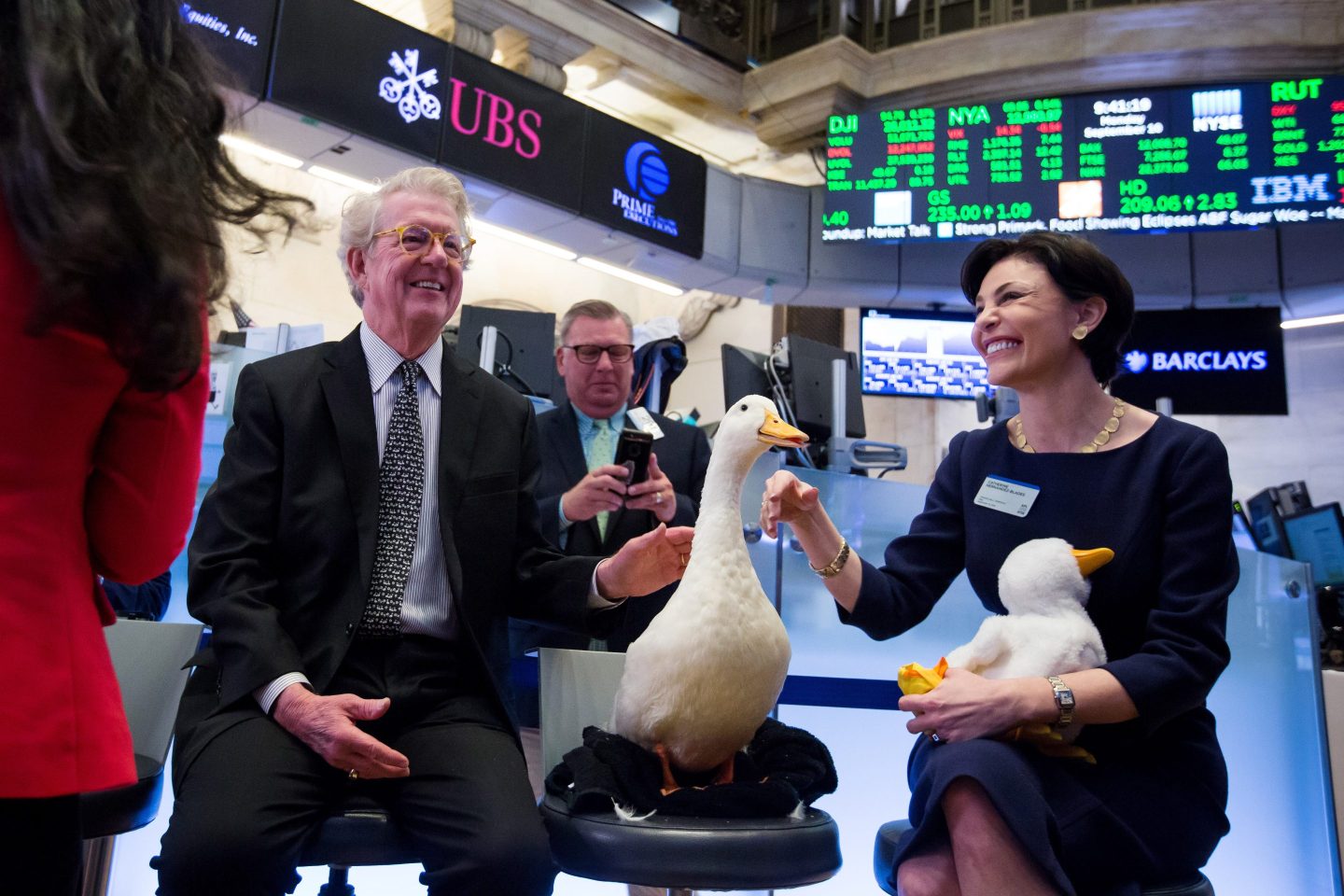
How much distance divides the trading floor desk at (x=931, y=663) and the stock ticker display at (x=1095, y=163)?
12.2 feet

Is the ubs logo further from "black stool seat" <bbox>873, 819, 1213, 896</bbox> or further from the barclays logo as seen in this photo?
"black stool seat" <bbox>873, 819, 1213, 896</bbox>

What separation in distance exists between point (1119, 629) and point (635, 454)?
3.19 ft

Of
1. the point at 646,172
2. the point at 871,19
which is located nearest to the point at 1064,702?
the point at 646,172

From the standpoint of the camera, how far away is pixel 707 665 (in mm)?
1661

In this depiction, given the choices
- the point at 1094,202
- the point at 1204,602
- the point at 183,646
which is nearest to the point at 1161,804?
the point at 1204,602

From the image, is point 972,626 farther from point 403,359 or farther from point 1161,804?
point 403,359

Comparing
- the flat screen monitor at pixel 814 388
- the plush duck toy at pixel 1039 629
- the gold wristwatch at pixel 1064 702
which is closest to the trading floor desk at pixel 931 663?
the flat screen monitor at pixel 814 388

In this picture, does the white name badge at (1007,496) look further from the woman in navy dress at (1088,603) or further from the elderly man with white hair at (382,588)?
the elderly man with white hair at (382,588)

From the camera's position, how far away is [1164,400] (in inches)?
271

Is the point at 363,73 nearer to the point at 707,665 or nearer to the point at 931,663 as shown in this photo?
the point at 931,663

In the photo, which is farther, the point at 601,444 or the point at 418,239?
the point at 601,444

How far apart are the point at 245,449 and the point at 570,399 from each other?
1.56 metres

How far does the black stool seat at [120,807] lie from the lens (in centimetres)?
169

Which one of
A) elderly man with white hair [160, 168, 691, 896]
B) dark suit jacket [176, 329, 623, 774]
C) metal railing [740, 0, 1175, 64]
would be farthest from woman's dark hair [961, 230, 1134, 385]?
metal railing [740, 0, 1175, 64]
